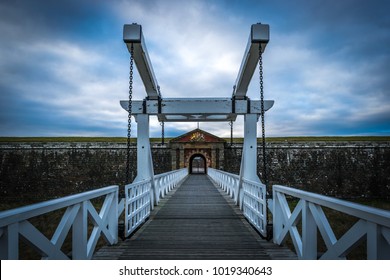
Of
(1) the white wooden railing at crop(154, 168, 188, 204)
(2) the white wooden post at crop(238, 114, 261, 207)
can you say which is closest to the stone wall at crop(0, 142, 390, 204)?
(1) the white wooden railing at crop(154, 168, 188, 204)

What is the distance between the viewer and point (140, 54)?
5090mm

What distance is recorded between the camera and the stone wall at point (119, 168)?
19.0 metres

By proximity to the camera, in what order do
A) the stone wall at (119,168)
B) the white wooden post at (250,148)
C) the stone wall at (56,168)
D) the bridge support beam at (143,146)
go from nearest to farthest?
the bridge support beam at (143,146), the white wooden post at (250,148), the stone wall at (56,168), the stone wall at (119,168)

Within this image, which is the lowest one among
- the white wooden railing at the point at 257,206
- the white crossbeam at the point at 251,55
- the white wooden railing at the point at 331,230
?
the white wooden railing at the point at 257,206

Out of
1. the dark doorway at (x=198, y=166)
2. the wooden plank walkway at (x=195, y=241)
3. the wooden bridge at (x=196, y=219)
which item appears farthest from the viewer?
the dark doorway at (x=198, y=166)

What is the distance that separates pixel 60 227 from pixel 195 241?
2.05 metres

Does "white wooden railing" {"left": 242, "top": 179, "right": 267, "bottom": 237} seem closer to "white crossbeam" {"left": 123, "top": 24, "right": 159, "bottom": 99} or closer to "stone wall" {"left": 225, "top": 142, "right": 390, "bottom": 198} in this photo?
"white crossbeam" {"left": 123, "top": 24, "right": 159, "bottom": 99}

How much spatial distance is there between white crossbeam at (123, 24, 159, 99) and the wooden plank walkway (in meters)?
2.77

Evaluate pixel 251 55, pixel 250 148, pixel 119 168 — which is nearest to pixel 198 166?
pixel 119 168

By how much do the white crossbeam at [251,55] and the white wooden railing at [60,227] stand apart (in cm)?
333

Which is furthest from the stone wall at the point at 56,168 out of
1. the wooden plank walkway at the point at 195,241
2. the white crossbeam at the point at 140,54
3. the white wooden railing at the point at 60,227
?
the white wooden railing at the point at 60,227

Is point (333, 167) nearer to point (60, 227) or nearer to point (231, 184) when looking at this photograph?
point (231, 184)

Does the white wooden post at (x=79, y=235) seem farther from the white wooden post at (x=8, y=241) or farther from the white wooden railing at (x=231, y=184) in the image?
the white wooden railing at (x=231, y=184)
